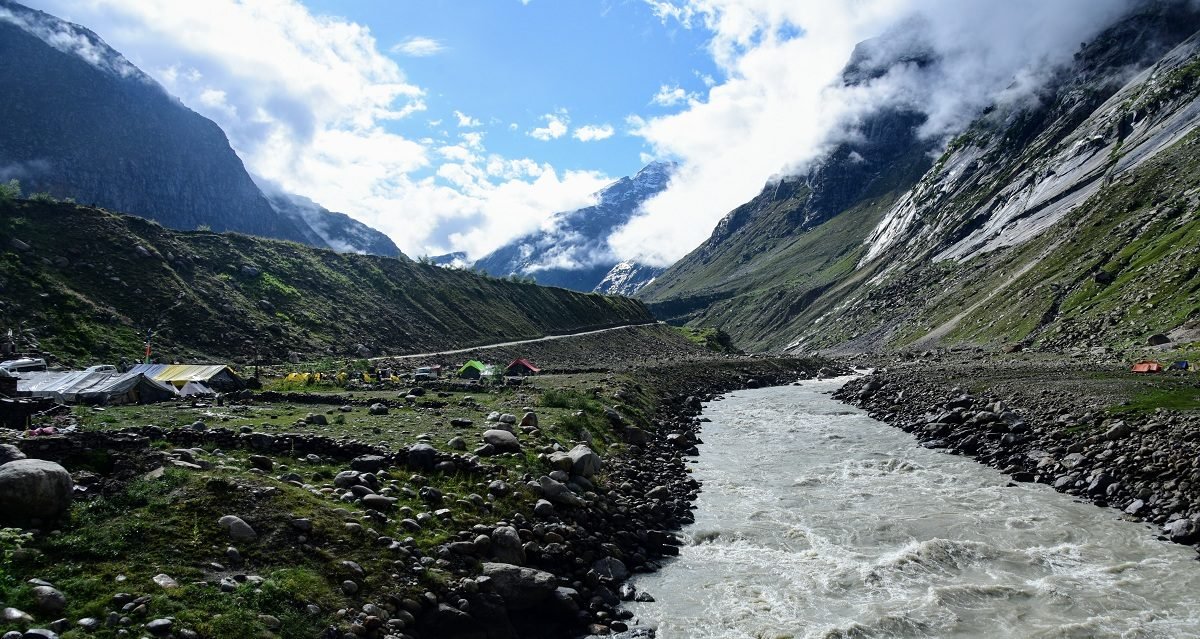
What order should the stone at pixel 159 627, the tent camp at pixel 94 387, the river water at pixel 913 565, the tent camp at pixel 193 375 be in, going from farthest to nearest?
the tent camp at pixel 193 375
the tent camp at pixel 94 387
the river water at pixel 913 565
the stone at pixel 159 627

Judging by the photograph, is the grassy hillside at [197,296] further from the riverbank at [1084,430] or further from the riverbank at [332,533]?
the riverbank at [1084,430]

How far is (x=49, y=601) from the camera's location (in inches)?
492

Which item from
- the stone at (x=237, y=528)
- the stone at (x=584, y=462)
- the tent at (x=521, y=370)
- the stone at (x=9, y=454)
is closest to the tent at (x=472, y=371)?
the tent at (x=521, y=370)

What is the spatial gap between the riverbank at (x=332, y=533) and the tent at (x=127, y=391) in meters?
8.33

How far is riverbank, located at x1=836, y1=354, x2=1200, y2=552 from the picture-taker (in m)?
26.1

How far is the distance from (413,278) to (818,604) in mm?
115645

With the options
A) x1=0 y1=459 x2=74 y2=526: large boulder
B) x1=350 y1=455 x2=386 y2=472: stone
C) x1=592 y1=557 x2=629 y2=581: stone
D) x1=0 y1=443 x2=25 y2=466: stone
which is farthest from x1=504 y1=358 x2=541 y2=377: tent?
x1=0 y1=459 x2=74 y2=526: large boulder

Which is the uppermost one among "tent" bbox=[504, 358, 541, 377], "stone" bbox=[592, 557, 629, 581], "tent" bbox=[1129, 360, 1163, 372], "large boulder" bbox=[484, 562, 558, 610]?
"tent" bbox=[504, 358, 541, 377]

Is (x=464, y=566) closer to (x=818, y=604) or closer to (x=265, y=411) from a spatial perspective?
(x=818, y=604)

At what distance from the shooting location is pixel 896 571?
22328 mm

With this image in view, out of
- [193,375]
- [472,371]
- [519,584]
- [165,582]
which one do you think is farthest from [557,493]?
[472,371]

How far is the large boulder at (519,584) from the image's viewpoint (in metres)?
17.7

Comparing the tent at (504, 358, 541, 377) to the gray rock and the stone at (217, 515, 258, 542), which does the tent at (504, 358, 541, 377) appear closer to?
the gray rock

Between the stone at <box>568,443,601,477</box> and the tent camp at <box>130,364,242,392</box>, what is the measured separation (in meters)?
33.2
